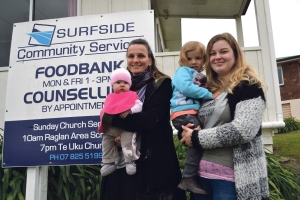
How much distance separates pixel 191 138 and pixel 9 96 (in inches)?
83.7

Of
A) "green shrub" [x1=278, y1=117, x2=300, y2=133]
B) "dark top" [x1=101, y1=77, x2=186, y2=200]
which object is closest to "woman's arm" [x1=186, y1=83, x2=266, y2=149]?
"dark top" [x1=101, y1=77, x2=186, y2=200]

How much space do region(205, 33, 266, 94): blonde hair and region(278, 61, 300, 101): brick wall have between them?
19.6 m

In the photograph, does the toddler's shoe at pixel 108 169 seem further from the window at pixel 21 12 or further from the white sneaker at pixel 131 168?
the window at pixel 21 12

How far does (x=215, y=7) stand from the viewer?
6.74m

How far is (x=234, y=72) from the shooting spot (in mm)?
1725

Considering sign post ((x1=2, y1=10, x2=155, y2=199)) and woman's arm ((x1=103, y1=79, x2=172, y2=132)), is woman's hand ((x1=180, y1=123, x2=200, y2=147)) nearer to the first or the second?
woman's arm ((x1=103, y1=79, x2=172, y2=132))

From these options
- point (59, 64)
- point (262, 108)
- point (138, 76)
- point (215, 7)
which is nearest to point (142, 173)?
point (138, 76)

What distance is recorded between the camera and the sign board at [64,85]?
2.75 m

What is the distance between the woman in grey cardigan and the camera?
5.08 ft

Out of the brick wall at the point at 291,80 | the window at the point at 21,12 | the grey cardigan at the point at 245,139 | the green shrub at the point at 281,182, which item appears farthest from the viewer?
the brick wall at the point at 291,80

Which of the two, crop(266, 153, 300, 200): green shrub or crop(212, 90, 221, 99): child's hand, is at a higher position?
crop(212, 90, 221, 99): child's hand

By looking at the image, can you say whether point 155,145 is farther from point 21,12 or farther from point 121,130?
point 21,12

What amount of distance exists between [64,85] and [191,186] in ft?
5.67

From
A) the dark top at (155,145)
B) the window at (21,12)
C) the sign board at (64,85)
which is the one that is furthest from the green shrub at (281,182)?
the window at (21,12)
